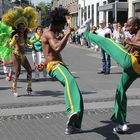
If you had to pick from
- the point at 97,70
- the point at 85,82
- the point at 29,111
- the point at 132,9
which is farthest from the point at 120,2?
the point at 29,111

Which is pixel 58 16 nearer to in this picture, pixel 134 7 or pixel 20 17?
pixel 20 17

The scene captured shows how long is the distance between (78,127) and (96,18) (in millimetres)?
44143

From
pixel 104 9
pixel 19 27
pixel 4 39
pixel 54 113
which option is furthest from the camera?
pixel 104 9

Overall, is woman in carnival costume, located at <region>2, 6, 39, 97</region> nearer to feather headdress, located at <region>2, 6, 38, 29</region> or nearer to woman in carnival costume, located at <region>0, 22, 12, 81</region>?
feather headdress, located at <region>2, 6, 38, 29</region>

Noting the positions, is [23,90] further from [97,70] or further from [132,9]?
[132,9]

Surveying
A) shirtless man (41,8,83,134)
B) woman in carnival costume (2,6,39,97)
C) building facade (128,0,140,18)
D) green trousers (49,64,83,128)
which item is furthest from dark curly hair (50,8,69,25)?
building facade (128,0,140,18)

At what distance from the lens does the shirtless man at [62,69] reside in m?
6.81

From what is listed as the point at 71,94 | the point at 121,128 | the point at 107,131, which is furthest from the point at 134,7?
the point at 71,94

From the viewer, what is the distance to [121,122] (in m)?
7.09

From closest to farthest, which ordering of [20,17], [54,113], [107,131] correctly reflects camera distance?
[107,131]
[54,113]
[20,17]

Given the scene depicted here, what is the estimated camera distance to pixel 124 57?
22.2 ft

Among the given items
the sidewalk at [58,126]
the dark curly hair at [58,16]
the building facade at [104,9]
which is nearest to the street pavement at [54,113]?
the sidewalk at [58,126]

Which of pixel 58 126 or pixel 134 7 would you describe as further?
pixel 134 7

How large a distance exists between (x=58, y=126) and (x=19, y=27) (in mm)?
3865
